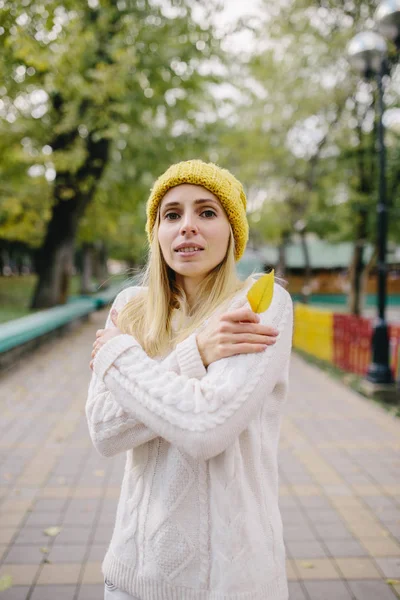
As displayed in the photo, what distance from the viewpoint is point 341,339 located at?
936 centimetres

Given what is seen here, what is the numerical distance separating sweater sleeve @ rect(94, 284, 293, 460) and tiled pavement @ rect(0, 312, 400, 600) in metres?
1.98

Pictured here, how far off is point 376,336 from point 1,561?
19.2ft

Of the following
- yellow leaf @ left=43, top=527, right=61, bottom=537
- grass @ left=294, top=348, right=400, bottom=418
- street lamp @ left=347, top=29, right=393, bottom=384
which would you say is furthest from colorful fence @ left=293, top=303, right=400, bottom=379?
yellow leaf @ left=43, top=527, right=61, bottom=537

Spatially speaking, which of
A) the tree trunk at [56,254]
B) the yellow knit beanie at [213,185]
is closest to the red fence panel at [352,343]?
the yellow knit beanie at [213,185]

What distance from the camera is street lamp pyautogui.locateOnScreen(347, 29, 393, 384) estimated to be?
6.95 m

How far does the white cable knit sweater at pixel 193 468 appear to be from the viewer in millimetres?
1260

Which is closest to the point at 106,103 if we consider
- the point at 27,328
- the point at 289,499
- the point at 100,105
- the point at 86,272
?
the point at 100,105

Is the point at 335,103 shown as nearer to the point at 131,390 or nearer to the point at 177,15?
the point at 177,15

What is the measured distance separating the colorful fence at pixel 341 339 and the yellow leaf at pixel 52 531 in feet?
18.2

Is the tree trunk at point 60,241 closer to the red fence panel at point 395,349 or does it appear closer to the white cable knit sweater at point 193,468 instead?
the red fence panel at point 395,349

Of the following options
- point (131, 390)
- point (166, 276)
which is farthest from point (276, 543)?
point (166, 276)

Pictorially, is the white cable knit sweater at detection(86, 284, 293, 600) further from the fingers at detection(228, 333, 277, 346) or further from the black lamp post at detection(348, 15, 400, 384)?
the black lamp post at detection(348, 15, 400, 384)

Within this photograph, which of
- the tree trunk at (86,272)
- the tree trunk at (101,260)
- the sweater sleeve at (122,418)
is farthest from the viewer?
the tree trunk at (101,260)

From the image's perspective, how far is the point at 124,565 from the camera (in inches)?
54.8
